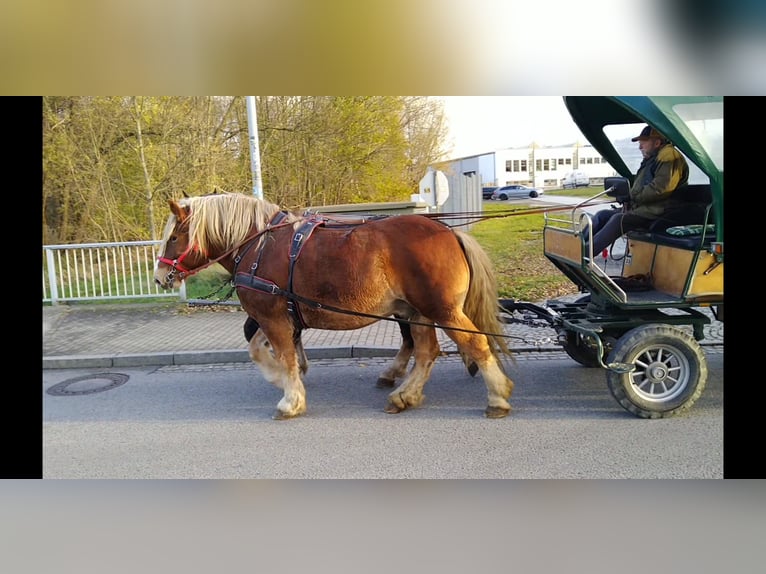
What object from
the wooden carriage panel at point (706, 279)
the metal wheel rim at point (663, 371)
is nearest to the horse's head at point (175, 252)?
the metal wheel rim at point (663, 371)

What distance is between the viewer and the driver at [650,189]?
392 cm

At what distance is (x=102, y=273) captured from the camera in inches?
305

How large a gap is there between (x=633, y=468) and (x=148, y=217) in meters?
6.77

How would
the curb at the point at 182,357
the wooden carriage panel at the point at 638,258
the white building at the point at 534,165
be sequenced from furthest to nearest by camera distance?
the curb at the point at 182,357 → the white building at the point at 534,165 → the wooden carriage panel at the point at 638,258

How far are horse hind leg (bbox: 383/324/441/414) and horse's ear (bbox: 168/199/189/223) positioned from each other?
1.97m

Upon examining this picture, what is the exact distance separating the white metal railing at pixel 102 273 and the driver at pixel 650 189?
5.66m

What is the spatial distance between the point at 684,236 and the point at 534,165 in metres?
2.09

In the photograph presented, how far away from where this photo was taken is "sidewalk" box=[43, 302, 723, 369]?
231 inches

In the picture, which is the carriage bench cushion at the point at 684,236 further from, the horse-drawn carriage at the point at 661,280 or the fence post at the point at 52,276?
the fence post at the point at 52,276

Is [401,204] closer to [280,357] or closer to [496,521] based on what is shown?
[280,357]

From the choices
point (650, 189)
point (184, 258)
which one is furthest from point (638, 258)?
point (184, 258)

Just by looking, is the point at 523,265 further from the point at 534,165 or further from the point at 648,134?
the point at 648,134

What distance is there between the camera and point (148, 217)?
24.8 feet
